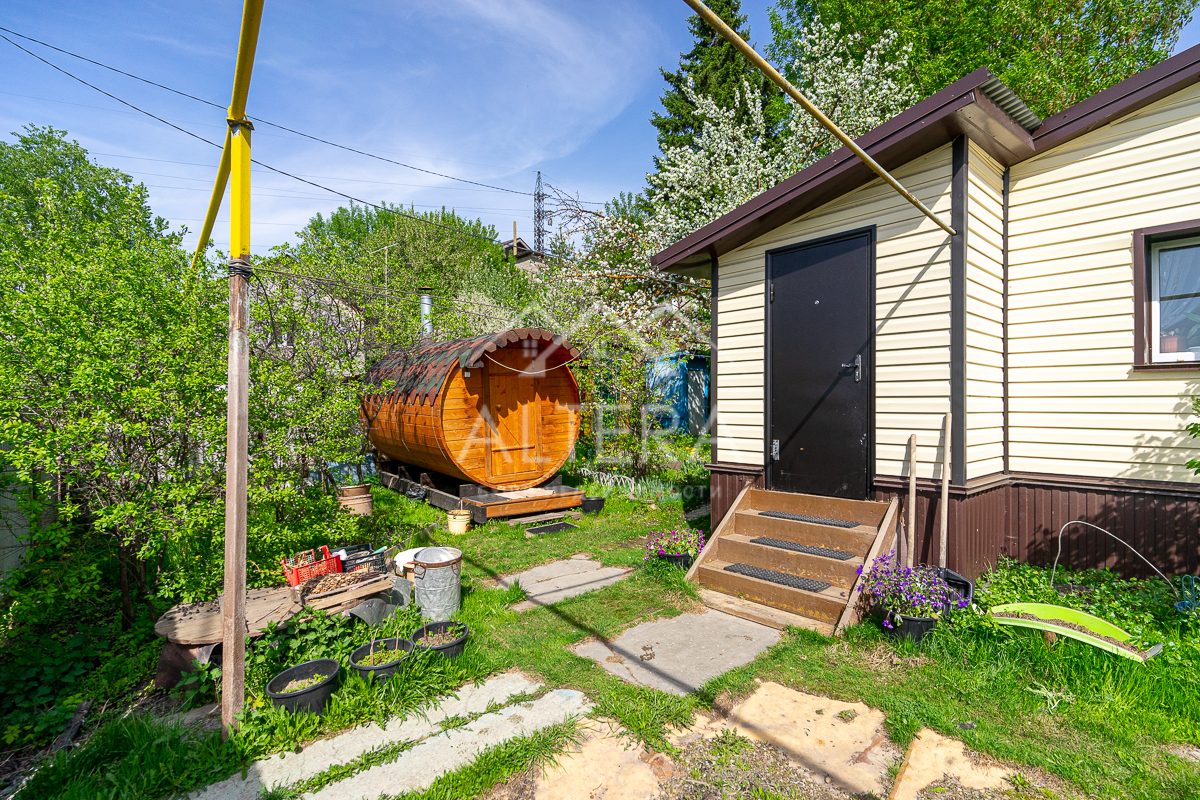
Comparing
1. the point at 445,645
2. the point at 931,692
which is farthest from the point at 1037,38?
the point at 445,645

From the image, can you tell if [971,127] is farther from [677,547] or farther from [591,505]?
[591,505]

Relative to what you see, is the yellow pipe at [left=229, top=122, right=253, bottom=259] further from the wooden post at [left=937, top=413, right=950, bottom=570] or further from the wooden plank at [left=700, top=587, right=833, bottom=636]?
the wooden post at [left=937, top=413, right=950, bottom=570]

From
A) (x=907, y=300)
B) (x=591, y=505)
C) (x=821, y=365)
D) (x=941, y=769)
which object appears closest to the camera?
(x=941, y=769)

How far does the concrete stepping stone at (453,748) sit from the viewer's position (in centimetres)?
266

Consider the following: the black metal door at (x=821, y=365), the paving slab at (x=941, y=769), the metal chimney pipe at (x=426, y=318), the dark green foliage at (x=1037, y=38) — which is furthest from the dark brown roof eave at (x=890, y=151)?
the dark green foliage at (x=1037, y=38)

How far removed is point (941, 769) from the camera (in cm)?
272

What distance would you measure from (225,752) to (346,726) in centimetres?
59

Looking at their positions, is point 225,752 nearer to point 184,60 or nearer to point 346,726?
point 346,726

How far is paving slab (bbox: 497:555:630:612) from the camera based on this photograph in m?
5.27

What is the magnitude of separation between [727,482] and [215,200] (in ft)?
17.6

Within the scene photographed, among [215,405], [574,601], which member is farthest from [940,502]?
[215,405]

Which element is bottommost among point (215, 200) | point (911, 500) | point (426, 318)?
point (911, 500)

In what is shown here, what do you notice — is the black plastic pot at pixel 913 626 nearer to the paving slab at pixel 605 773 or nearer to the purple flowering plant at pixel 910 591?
the purple flowering plant at pixel 910 591

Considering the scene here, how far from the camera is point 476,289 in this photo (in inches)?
842
